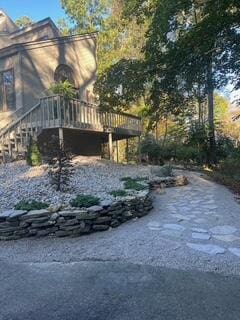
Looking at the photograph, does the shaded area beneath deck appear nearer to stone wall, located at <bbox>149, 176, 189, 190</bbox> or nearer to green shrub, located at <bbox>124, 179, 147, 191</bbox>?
stone wall, located at <bbox>149, 176, 189, 190</bbox>

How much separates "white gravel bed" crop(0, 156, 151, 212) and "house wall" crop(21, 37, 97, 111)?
4076 mm

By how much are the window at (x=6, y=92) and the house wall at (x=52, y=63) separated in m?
0.79

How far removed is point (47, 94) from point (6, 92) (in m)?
1.70

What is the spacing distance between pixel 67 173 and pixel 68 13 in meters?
24.2

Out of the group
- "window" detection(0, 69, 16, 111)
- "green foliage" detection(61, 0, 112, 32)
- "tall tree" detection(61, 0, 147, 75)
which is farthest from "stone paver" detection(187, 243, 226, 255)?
"green foliage" detection(61, 0, 112, 32)

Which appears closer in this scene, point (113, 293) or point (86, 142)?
point (113, 293)

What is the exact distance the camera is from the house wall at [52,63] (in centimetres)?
1414

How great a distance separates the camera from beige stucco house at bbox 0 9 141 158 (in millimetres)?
11930

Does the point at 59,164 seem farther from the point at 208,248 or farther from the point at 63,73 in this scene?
the point at 63,73

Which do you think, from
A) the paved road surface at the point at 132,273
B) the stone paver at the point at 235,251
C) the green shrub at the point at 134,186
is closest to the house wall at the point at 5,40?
the green shrub at the point at 134,186

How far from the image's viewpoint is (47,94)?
14.5 meters

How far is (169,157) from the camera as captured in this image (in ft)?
57.8

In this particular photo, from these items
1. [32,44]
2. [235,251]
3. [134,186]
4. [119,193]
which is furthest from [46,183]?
[32,44]

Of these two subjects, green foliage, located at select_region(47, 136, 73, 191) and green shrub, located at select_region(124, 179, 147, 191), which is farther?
green shrub, located at select_region(124, 179, 147, 191)
